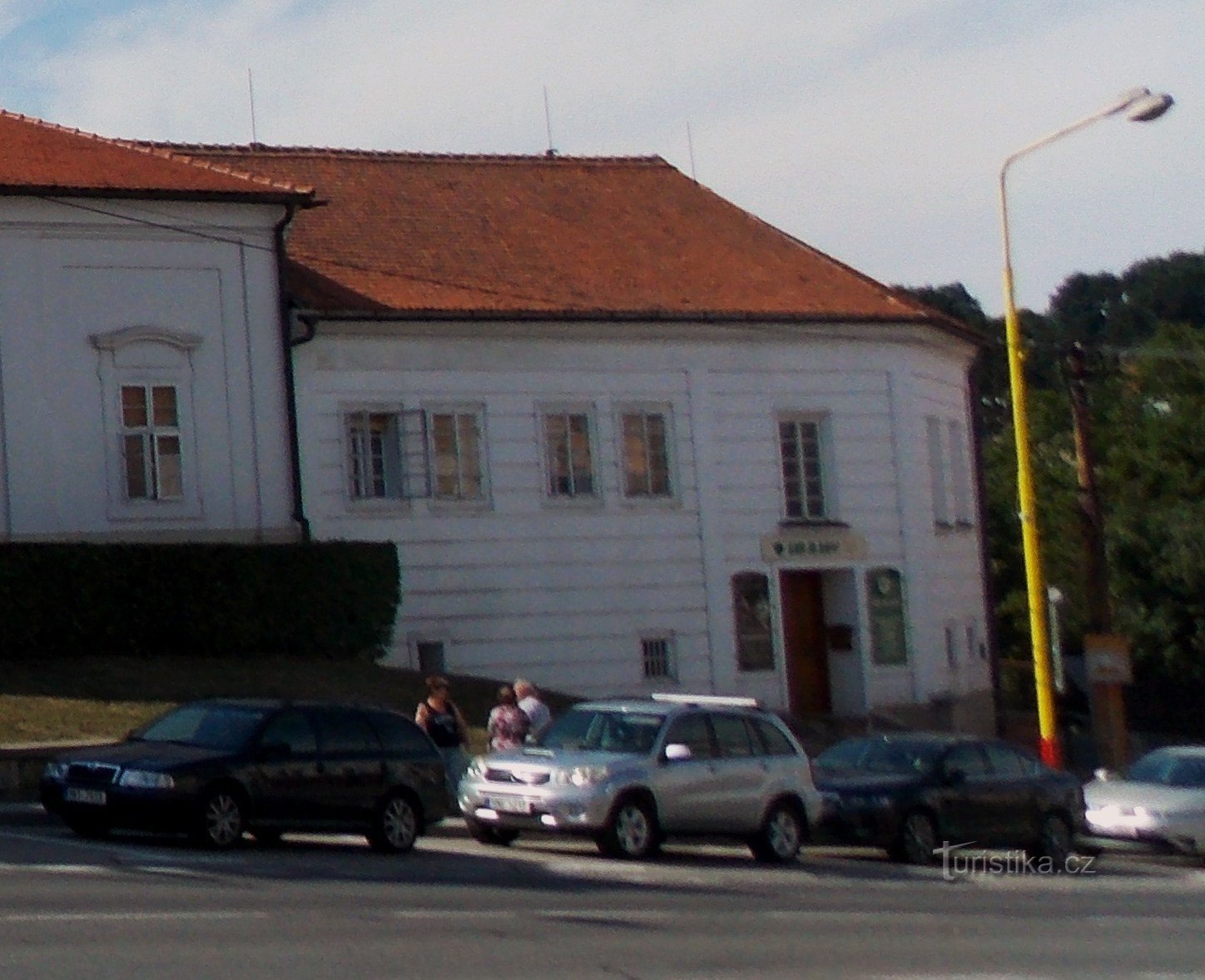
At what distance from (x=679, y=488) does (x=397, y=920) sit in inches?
822

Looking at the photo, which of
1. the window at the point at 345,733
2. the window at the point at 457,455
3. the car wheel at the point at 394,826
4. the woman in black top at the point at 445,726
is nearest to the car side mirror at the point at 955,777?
the woman in black top at the point at 445,726

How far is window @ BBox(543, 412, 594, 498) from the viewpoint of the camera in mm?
33750

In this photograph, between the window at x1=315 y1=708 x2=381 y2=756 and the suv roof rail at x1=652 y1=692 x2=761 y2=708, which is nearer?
the window at x1=315 y1=708 x2=381 y2=756

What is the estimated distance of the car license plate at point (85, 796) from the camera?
58.9 ft

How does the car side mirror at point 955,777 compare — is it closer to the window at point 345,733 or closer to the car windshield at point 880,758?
the car windshield at point 880,758

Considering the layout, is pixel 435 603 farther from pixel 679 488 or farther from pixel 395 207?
pixel 395 207

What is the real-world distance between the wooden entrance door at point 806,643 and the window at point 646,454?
2773 millimetres

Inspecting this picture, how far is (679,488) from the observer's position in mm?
34406

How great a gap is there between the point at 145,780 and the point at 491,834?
3.98 metres

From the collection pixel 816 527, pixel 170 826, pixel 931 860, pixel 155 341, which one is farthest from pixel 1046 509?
pixel 170 826

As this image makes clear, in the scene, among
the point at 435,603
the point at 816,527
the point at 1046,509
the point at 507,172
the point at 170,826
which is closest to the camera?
the point at 170,826

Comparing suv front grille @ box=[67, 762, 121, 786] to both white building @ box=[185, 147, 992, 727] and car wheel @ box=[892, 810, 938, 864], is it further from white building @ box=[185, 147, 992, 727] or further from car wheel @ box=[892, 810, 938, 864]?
white building @ box=[185, 147, 992, 727]

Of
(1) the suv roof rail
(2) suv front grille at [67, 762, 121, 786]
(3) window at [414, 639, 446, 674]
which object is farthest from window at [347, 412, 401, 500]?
(2) suv front grille at [67, 762, 121, 786]

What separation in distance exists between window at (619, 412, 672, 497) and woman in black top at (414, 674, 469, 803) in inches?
475
